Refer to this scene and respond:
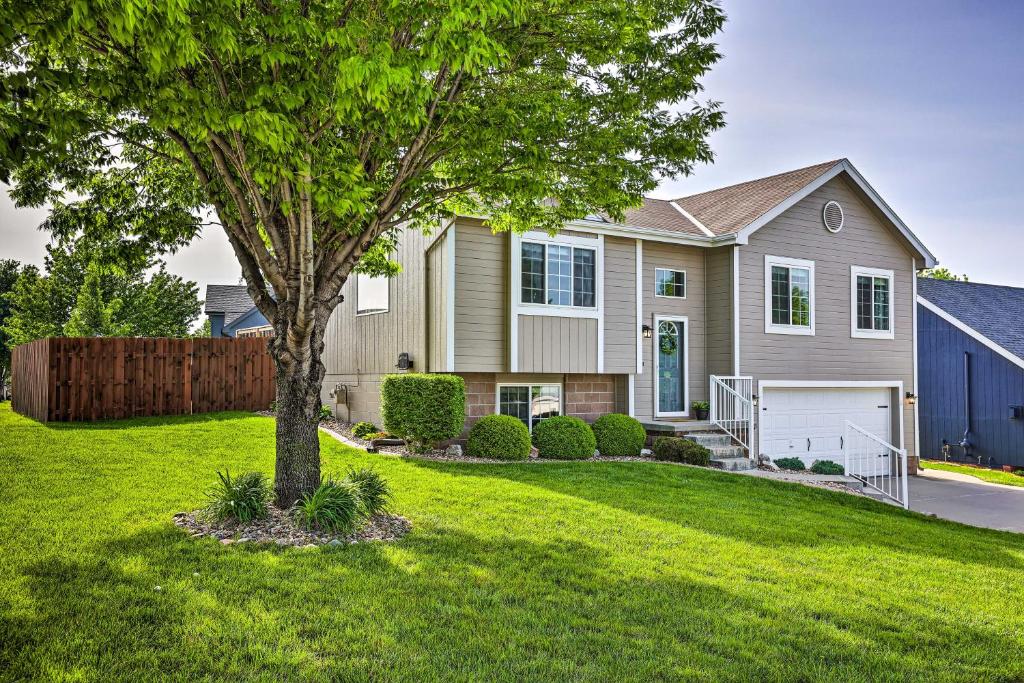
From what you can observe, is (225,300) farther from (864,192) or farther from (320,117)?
(320,117)

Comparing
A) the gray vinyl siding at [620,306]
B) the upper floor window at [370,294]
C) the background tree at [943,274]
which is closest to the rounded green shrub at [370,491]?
the gray vinyl siding at [620,306]

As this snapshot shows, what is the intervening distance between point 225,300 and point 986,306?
30019 mm

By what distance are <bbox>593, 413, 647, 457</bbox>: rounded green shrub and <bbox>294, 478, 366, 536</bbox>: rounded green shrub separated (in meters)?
6.68

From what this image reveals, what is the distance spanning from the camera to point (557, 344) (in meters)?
12.8

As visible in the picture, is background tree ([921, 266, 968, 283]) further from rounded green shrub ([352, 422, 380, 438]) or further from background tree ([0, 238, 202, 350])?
background tree ([0, 238, 202, 350])

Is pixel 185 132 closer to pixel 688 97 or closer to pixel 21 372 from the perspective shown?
pixel 688 97

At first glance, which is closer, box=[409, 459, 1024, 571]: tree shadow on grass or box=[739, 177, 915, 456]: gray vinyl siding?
box=[409, 459, 1024, 571]: tree shadow on grass

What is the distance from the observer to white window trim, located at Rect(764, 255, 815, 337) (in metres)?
14.8

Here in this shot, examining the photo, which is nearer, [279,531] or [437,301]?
[279,531]

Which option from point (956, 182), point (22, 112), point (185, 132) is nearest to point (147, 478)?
point (185, 132)

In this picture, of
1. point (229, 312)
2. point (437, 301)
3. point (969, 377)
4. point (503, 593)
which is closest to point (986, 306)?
point (969, 377)

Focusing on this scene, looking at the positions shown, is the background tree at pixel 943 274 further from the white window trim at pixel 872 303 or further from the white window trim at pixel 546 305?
the white window trim at pixel 546 305

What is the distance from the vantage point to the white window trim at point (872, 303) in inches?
634

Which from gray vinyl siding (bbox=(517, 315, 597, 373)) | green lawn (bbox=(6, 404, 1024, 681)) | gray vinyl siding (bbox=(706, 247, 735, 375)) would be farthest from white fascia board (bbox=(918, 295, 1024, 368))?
gray vinyl siding (bbox=(517, 315, 597, 373))
